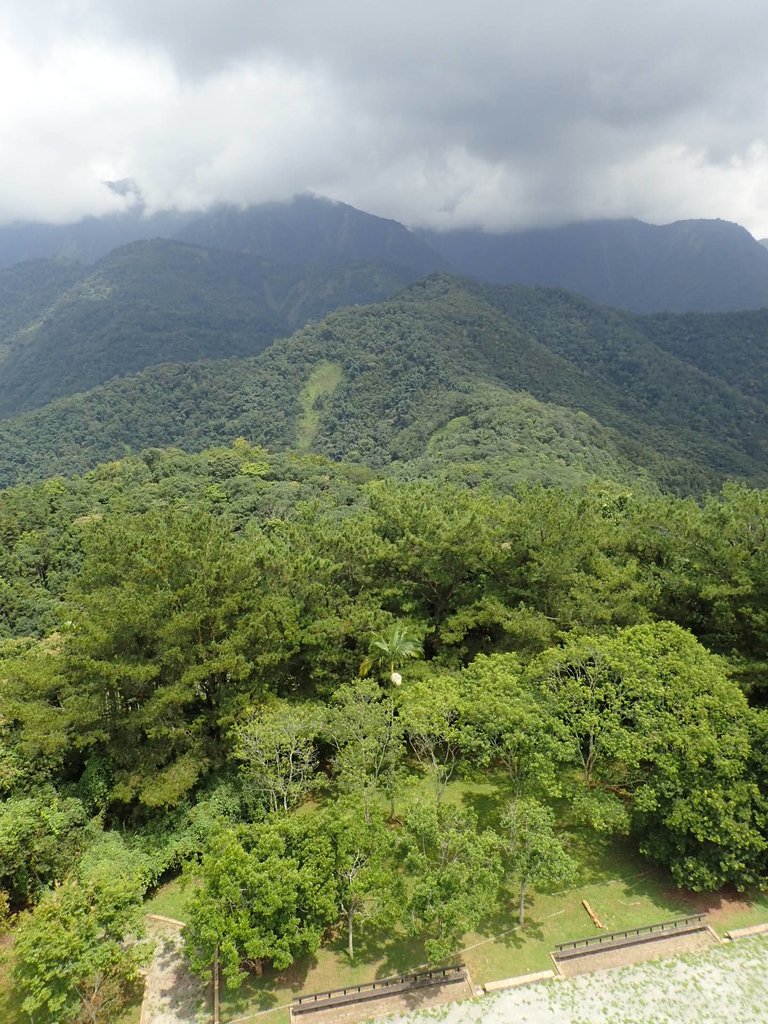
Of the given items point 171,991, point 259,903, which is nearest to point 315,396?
point 171,991

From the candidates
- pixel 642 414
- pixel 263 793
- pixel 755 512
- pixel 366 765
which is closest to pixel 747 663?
pixel 755 512

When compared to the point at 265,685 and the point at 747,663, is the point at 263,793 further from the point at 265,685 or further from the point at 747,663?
the point at 747,663

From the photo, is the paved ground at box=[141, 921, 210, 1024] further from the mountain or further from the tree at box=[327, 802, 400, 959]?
the mountain

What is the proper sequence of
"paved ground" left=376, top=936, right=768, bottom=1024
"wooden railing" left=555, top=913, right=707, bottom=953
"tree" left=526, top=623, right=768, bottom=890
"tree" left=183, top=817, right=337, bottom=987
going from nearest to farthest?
"tree" left=183, top=817, right=337, bottom=987, "paved ground" left=376, top=936, right=768, bottom=1024, "wooden railing" left=555, top=913, right=707, bottom=953, "tree" left=526, top=623, right=768, bottom=890

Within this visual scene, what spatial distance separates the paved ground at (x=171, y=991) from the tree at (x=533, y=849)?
8.33 meters

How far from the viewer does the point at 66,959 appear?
482 inches

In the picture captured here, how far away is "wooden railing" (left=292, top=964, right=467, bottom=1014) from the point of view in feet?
43.7

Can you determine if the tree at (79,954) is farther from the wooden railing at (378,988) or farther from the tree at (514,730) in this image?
the tree at (514,730)

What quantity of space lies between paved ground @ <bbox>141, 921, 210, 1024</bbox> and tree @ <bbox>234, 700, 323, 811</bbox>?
429 cm

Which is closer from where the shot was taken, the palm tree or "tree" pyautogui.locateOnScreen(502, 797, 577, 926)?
"tree" pyautogui.locateOnScreen(502, 797, 577, 926)

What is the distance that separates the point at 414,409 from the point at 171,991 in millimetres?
149106

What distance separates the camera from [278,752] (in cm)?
1791

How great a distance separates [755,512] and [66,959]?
1020 inches

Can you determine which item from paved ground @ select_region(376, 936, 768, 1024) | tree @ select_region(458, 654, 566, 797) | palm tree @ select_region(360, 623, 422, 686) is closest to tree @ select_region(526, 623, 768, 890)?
tree @ select_region(458, 654, 566, 797)
